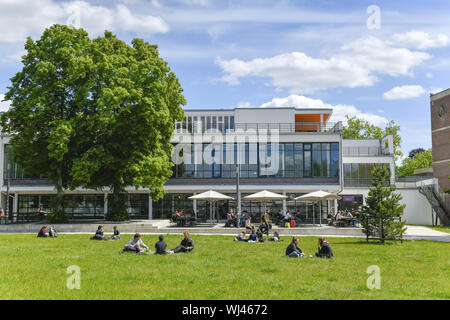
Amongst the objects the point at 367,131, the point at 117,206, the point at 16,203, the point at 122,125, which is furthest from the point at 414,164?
the point at 16,203

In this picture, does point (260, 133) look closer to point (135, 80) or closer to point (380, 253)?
point (135, 80)

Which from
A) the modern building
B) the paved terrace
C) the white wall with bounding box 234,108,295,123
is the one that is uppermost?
the white wall with bounding box 234,108,295,123

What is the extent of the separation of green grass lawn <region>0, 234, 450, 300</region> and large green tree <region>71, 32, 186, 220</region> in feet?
45.5

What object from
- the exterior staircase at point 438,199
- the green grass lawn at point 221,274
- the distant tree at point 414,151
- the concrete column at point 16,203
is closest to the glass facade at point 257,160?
the exterior staircase at point 438,199

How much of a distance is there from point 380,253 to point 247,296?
11047mm

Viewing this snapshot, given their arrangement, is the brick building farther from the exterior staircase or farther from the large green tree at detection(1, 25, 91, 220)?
the large green tree at detection(1, 25, 91, 220)

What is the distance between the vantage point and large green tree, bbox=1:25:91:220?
32.5m

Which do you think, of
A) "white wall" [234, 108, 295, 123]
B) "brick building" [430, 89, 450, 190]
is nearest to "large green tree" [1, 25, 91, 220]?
"white wall" [234, 108, 295, 123]

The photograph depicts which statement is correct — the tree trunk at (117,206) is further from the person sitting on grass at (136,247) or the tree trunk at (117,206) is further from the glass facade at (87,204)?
the person sitting on grass at (136,247)

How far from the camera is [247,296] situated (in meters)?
9.50

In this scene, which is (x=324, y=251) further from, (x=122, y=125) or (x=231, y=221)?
(x=122, y=125)

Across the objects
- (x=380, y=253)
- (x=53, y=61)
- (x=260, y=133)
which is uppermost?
(x=53, y=61)
